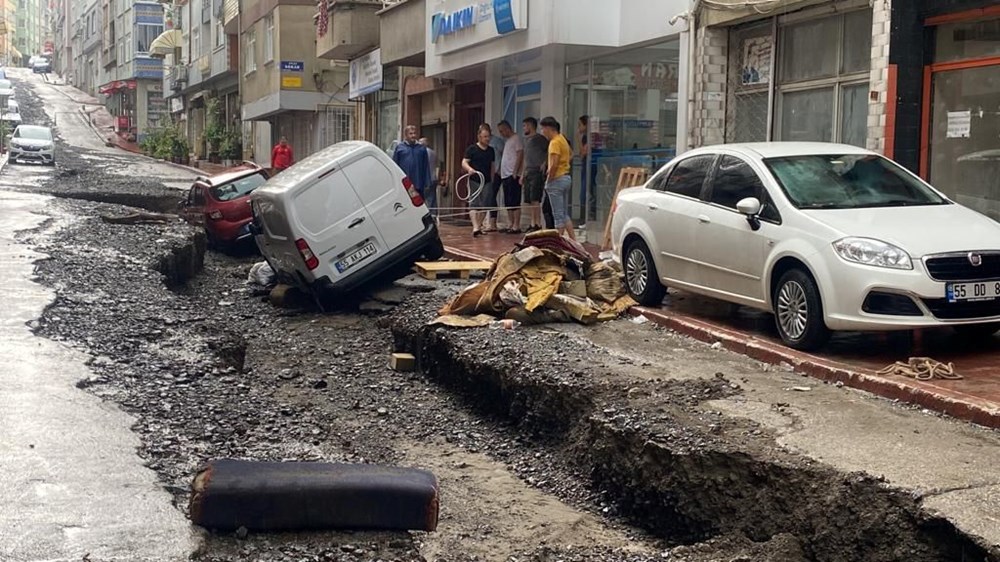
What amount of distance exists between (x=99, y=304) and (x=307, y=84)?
30676 millimetres

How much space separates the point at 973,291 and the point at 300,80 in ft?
114

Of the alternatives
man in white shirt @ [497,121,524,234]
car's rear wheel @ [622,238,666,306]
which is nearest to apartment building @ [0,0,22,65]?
man in white shirt @ [497,121,524,234]

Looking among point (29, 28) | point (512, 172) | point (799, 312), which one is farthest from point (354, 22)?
point (29, 28)

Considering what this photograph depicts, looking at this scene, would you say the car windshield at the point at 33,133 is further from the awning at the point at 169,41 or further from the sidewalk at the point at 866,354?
the sidewalk at the point at 866,354

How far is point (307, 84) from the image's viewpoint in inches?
1597

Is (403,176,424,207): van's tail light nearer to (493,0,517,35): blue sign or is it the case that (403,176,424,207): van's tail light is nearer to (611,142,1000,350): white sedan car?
(611,142,1000,350): white sedan car

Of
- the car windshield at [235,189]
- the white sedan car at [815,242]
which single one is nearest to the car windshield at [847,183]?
the white sedan car at [815,242]

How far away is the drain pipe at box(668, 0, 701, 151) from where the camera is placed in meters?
14.7

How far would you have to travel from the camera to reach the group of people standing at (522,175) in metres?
15.6

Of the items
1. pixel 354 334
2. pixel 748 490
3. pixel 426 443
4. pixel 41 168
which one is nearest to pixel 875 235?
pixel 748 490

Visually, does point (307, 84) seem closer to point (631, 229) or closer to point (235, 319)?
point (235, 319)

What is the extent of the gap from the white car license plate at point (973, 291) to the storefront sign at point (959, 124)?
3.61 meters

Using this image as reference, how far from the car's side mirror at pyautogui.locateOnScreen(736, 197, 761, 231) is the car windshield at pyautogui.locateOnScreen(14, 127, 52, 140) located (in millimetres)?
39585

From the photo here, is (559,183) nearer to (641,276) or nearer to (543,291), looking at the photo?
(641,276)
